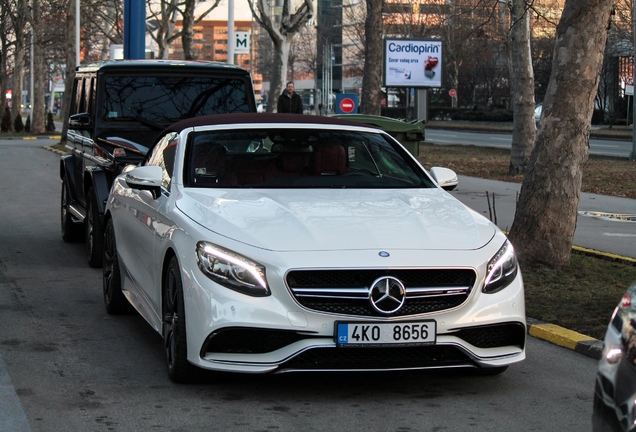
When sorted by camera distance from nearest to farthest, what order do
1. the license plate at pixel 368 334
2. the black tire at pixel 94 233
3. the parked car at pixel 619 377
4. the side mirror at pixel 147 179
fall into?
the parked car at pixel 619 377 → the license plate at pixel 368 334 → the side mirror at pixel 147 179 → the black tire at pixel 94 233

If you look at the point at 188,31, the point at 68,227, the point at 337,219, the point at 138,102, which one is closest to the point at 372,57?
the point at 68,227

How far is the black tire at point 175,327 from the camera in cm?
Result: 614

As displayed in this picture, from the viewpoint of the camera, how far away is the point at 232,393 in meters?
6.19

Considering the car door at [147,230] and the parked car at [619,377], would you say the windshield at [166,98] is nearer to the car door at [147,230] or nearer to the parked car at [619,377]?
the car door at [147,230]

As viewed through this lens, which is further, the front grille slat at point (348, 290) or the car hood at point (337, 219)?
the car hood at point (337, 219)

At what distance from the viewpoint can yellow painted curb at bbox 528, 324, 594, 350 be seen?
762 centimetres

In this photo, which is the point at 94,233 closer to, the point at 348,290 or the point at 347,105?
the point at 348,290

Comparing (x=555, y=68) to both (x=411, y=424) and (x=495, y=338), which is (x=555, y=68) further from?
(x=411, y=424)

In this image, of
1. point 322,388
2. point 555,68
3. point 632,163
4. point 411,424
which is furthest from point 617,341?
point 632,163

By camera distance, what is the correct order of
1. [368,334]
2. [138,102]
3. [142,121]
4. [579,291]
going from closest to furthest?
[368,334] < [579,291] < [142,121] < [138,102]

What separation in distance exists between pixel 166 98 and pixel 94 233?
→ 1.92m

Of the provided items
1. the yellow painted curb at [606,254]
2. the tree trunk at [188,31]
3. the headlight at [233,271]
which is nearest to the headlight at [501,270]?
the headlight at [233,271]

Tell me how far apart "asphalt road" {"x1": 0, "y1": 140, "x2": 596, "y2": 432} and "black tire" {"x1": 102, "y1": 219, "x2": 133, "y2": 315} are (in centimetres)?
9

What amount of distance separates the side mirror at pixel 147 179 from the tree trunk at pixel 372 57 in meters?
21.1
